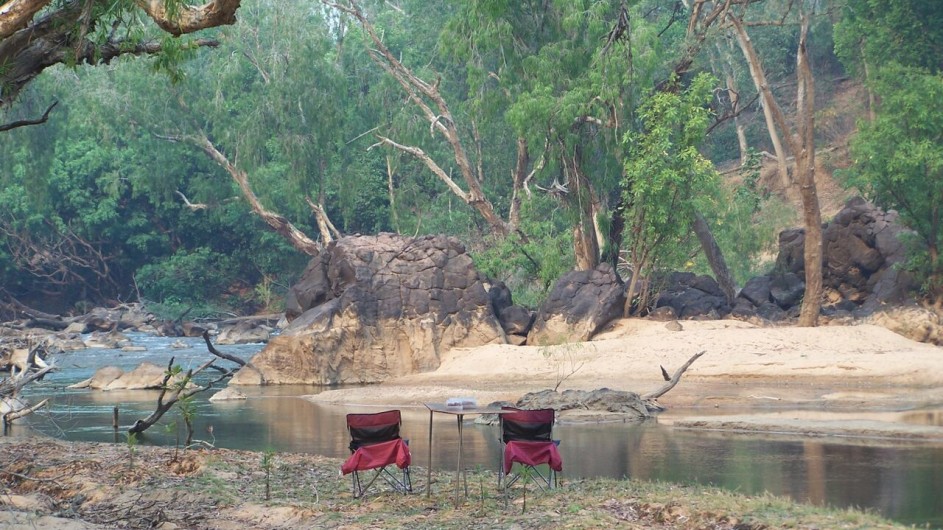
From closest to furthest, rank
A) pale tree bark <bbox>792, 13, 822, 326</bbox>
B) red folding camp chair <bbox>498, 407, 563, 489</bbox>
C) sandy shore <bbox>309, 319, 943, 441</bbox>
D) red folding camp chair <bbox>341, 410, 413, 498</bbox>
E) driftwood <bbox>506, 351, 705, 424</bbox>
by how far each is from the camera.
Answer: red folding camp chair <bbox>498, 407, 563, 489</bbox> → red folding camp chair <bbox>341, 410, 413, 498</bbox> → driftwood <bbox>506, 351, 705, 424</bbox> → sandy shore <bbox>309, 319, 943, 441</bbox> → pale tree bark <bbox>792, 13, 822, 326</bbox>

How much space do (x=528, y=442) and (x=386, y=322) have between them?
60.3ft

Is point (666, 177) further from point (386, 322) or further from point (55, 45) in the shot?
point (55, 45)

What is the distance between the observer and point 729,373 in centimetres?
2416

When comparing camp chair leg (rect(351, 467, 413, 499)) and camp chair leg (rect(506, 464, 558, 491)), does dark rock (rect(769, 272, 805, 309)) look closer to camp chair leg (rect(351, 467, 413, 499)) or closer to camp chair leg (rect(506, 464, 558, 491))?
camp chair leg (rect(506, 464, 558, 491))

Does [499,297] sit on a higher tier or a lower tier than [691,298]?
higher

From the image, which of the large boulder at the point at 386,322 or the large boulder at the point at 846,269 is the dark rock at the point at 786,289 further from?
the large boulder at the point at 386,322

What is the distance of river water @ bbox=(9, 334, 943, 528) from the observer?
40.5ft

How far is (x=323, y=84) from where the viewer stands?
48.4m

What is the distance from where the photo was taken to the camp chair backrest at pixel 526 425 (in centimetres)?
1164

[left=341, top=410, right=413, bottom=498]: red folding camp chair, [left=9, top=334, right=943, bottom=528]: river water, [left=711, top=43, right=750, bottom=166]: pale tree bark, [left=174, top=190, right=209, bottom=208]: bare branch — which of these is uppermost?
[left=711, top=43, right=750, bottom=166]: pale tree bark

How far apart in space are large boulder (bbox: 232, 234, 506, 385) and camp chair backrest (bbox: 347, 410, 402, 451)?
1705 cm

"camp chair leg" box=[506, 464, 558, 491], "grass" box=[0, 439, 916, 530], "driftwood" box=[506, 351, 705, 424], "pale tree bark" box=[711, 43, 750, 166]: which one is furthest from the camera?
"pale tree bark" box=[711, 43, 750, 166]

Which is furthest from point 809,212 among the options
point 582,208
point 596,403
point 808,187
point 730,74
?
point 730,74

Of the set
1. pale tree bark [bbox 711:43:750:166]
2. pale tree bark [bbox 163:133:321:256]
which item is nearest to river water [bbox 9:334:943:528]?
pale tree bark [bbox 163:133:321:256]
